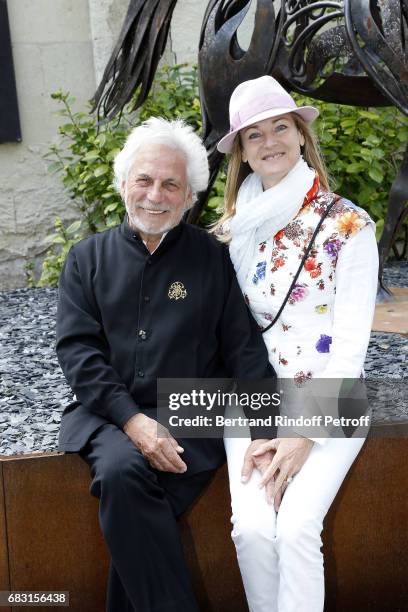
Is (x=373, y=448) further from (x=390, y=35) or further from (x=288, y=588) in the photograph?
(x=390, y=35)

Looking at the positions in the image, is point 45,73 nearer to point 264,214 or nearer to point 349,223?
point 264,214

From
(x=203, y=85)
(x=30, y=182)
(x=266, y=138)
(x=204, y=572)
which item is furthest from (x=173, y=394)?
(x=30, y=182)

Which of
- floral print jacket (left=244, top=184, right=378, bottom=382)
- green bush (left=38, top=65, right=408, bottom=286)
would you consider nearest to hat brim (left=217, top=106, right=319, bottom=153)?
floral print jacket (left=244, top=184, right=378, bottom=382)

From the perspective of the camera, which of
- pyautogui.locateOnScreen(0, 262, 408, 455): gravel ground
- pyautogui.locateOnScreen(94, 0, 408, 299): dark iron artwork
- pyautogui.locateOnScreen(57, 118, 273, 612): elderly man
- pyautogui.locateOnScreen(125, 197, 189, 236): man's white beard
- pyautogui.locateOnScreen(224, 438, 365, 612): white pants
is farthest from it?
pyautogui.locateOnScreen(94, 0, 408, 299): dark iron artwork

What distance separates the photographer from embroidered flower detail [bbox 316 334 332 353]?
69.7 inches

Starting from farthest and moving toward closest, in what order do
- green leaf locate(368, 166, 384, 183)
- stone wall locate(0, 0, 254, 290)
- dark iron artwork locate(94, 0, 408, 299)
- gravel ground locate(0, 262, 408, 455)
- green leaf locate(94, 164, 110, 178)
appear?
stone wall locate(0, 0, 254, 290) < green leaf locate(368, 166, 384, 183) < green leaf locate(94, 164, 110, 178) < dark iron artwork locate(94, 0, 408, 299) < gravel ground locate(0, 262, 408, 455)

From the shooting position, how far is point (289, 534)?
63.6 inches

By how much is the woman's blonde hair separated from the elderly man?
93 mm

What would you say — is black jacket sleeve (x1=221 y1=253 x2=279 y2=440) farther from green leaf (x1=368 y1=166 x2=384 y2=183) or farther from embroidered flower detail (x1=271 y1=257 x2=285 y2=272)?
green leaf (x1=368 y1=166 x2=384 y2=183)

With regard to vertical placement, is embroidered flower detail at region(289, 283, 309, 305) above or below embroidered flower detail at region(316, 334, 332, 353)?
above

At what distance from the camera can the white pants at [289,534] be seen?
63.6 inches

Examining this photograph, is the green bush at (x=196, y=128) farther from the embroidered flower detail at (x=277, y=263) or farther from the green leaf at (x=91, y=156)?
the embroidered flower detail at (x=277, y=263)

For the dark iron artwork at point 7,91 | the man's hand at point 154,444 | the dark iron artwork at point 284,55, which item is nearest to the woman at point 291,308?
the man's hand at point 154,444

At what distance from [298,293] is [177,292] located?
25cm
